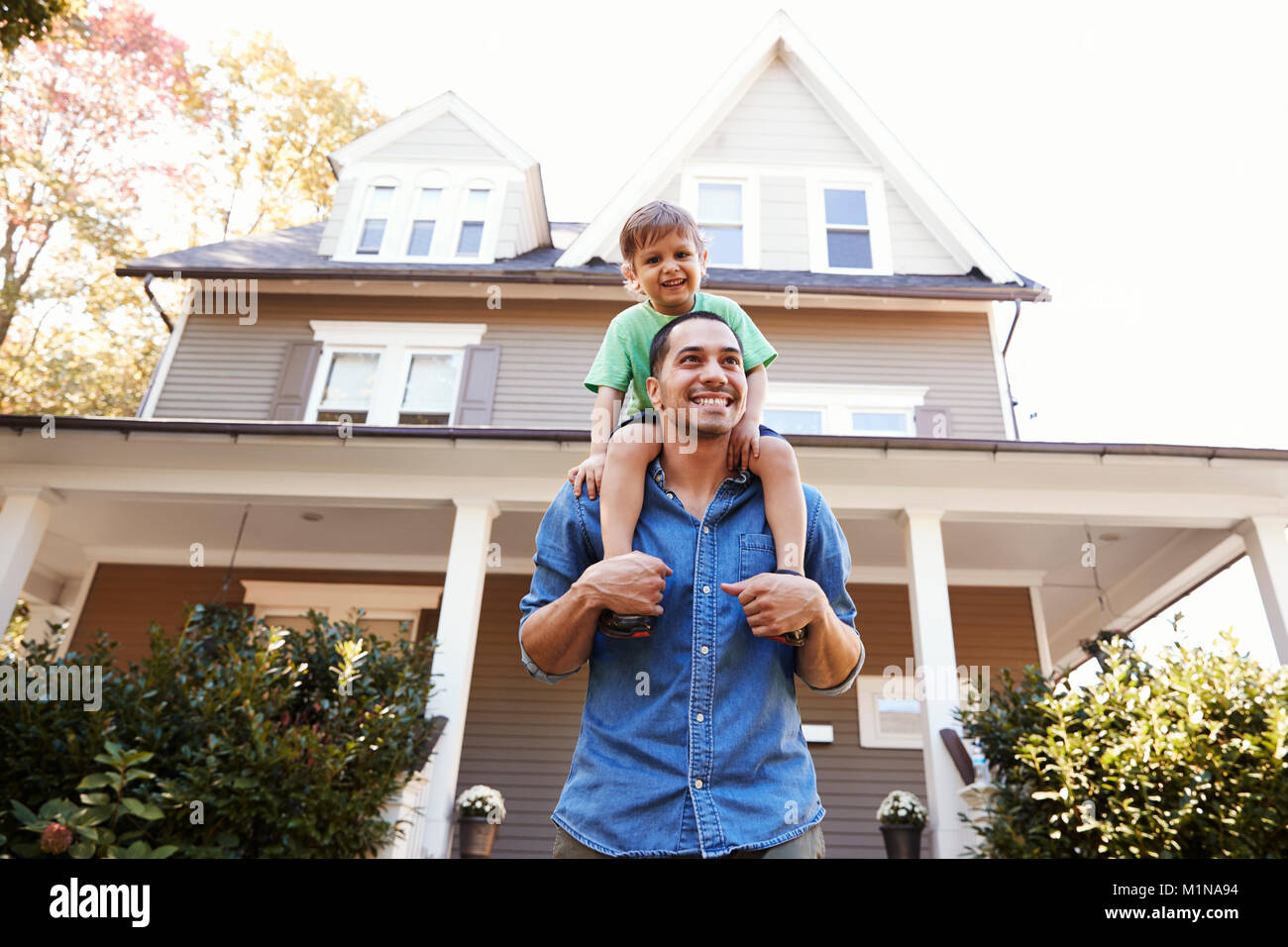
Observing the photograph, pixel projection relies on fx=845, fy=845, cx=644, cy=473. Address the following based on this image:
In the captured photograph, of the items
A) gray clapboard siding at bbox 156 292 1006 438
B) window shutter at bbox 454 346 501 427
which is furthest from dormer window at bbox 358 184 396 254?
window shutter at bbox 454 346 501 427

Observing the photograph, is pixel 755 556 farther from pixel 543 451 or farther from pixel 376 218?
pixel 376 218

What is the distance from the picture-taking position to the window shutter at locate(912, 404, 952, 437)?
986 centimetres

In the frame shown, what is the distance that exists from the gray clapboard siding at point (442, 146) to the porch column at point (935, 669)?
28.1ft

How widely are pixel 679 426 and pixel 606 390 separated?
900mm

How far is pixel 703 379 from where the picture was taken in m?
1.62

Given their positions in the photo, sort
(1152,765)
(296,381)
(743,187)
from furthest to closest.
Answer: (743,187), (296,381), (1152,765)

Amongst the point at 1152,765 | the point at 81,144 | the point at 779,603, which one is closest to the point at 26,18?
the point at 779,603

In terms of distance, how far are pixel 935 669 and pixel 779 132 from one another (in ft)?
27.9

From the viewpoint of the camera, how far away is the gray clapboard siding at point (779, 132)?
12.1 m

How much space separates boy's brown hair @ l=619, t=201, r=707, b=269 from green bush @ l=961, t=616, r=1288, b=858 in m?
4.29

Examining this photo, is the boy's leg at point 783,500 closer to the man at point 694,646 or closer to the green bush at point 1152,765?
the man at point 694,646
